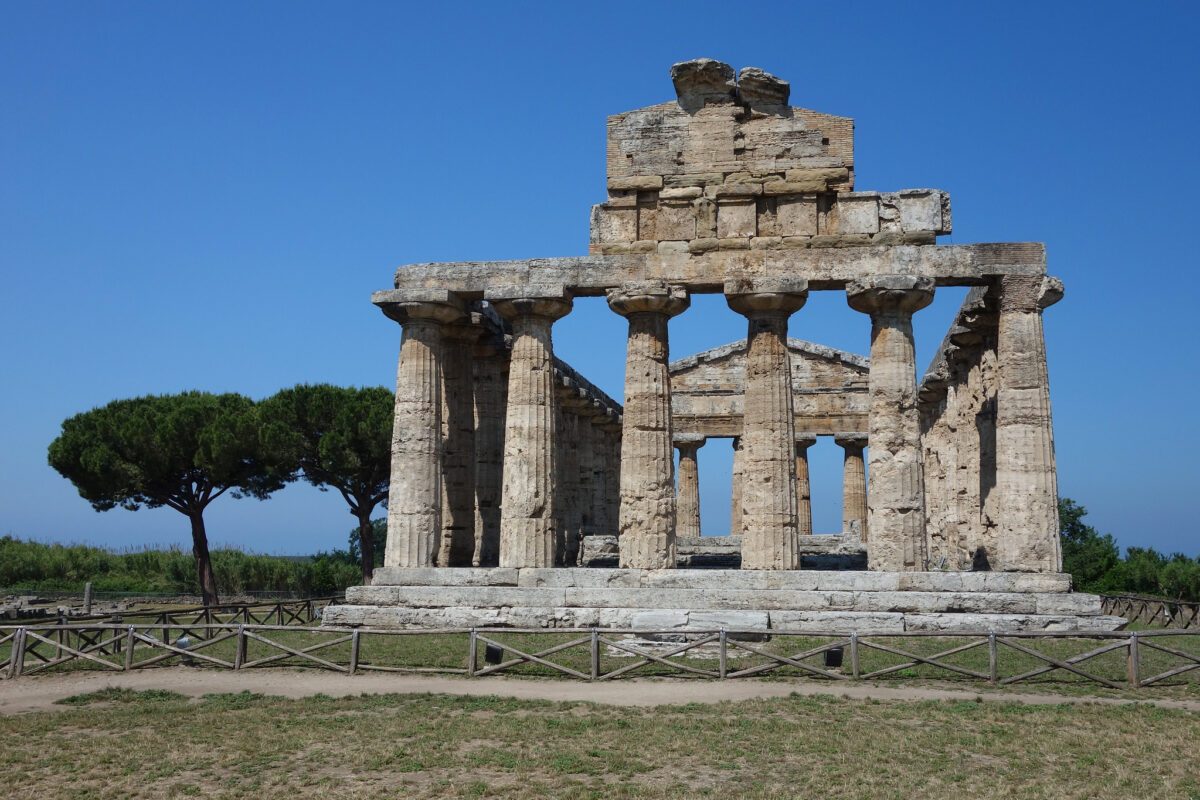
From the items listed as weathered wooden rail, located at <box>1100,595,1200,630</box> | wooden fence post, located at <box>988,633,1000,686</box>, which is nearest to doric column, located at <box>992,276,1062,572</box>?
weathered wooden rail, located at <box>1100,595,1200,630</box>

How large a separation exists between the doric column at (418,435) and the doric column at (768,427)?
7137 millimetres

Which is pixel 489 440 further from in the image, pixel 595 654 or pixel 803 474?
pixel 803 474

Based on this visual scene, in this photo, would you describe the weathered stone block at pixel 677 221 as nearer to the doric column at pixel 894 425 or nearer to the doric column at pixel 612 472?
the doric column at pixel 894 425

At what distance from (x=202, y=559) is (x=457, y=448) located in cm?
1938

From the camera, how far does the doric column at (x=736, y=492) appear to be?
43.0 m

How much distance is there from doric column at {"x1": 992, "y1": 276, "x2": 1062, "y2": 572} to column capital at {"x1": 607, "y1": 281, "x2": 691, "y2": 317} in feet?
23.4

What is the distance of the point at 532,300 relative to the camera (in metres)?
24.2

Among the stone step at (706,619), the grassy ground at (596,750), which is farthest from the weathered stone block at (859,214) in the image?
the grassy ground at (596,750)

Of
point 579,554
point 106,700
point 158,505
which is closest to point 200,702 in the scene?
point 106,700

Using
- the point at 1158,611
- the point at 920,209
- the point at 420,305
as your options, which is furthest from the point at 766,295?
the point at 1158,611

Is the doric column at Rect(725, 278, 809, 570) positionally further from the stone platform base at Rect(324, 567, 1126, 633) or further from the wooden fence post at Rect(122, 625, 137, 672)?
the wooden fence post at Rect(122, 625, 137, 672)

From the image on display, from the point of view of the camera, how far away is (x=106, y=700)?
53.0ft

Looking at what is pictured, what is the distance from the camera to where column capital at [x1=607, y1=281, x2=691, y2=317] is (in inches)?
926

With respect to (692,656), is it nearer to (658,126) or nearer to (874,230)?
(874,230)
